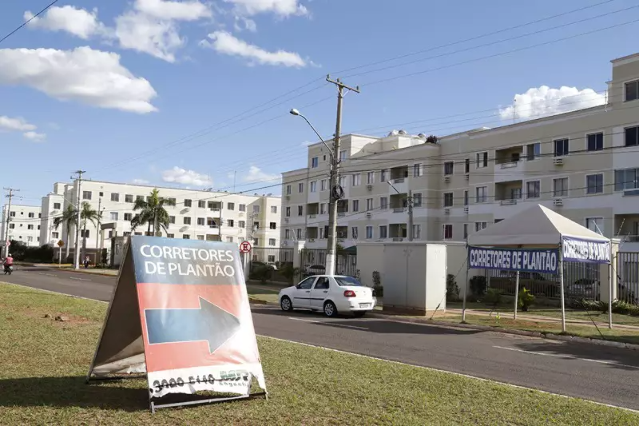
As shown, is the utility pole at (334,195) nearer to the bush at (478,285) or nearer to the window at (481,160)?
the bush at (478,285)

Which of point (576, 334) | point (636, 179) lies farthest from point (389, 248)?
point (636, 179)

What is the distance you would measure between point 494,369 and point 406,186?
4900 centimetres

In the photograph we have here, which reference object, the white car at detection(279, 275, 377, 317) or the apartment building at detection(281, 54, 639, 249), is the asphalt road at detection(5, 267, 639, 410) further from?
the apartment building at detection(281, 54, 639, 249)

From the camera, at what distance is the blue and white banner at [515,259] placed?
57.1ft

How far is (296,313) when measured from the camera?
21844mm

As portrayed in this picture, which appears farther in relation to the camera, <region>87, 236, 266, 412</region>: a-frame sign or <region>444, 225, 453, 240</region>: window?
<region>444, 225, 453, 240</region>: window

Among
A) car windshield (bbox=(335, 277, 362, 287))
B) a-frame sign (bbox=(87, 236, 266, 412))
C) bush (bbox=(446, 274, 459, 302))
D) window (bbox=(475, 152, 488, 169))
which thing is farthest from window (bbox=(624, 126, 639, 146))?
a-frame sign (bbox=(87, 236, 266, 412))

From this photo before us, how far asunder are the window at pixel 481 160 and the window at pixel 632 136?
40.8 ft

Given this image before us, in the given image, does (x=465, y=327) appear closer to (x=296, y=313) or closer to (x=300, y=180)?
(x=296, y=313)

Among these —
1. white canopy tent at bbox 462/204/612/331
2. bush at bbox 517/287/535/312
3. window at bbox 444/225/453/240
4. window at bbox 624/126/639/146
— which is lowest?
bush at bbox 517/287/535/312

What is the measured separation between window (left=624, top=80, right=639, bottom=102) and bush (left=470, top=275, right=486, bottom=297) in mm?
20282

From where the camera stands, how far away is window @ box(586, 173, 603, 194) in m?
43.2

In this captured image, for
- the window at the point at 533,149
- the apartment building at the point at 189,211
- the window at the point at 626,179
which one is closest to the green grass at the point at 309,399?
the window at the point at 626,179

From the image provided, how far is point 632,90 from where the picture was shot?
4103cm
